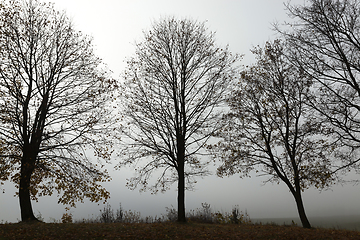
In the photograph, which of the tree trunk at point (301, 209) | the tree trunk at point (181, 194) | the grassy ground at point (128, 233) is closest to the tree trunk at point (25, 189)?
the grassy ground at point (128, 233)

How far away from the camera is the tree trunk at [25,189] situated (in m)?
13.0

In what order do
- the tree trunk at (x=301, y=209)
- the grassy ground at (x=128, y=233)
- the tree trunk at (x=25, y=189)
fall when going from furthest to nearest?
1. the tree trunk at (x=301, y=209)
2. the tree trunk at (x=25, y=189)
3. the grassy ground at (x=128, y=233)

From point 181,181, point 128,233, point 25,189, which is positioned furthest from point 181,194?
point 25,189

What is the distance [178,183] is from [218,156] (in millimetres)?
3369

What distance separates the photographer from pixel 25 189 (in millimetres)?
13383

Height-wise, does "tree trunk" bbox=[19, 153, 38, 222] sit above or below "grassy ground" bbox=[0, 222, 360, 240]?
above

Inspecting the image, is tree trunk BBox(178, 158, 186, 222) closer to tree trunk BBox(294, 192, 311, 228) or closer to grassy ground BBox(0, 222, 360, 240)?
grassy ground BBox(0, 222, 360, 240)

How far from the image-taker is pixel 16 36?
50.1 ft

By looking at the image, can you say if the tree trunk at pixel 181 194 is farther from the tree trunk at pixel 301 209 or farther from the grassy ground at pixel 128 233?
the tree trunk at pixel 301 209

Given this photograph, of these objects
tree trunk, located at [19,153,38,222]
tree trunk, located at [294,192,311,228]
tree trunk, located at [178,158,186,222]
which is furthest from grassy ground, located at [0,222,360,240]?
tree trunk, located at [294,192,311,228]

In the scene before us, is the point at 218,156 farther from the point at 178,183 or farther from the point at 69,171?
the point at 69,171

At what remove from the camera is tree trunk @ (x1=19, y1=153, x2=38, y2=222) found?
12953 mm

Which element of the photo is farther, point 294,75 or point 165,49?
point 165,49

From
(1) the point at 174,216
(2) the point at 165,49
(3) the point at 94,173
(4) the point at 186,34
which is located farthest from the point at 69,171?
(4) the point at 186,34
